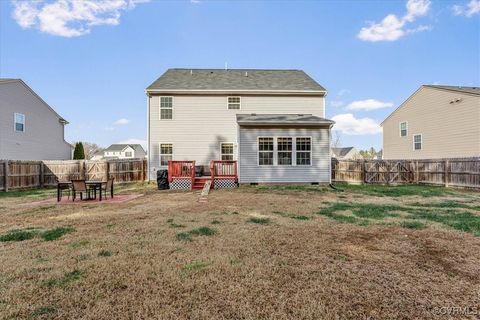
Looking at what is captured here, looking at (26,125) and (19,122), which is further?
(26,125)

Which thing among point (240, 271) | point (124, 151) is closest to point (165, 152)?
point (240, 271)

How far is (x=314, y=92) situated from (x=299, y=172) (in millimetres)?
6291

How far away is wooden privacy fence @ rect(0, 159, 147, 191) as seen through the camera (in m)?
13.6

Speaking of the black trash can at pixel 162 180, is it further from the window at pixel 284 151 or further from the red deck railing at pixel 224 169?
the window at pixel 284 151

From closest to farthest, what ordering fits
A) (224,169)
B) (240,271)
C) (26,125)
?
(240,271), (224,169), (26,125)

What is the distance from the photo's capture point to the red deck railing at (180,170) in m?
13.4

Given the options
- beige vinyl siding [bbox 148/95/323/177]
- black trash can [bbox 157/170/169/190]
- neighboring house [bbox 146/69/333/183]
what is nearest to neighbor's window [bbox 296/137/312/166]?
neighboring house [bbox 146/69/333/183]

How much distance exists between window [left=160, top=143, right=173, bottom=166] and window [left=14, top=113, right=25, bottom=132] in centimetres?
1052

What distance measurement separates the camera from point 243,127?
13.7m

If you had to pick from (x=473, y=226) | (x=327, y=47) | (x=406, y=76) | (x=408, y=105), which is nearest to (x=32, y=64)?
(x=327, y=47)

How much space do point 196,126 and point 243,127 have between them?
4021 mm

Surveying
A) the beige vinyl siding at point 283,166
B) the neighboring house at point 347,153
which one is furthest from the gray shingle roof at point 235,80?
the neighboring house at point 347,153

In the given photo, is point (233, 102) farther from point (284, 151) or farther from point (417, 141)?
point (417, 141)

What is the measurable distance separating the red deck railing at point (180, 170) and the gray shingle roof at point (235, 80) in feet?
17.9
